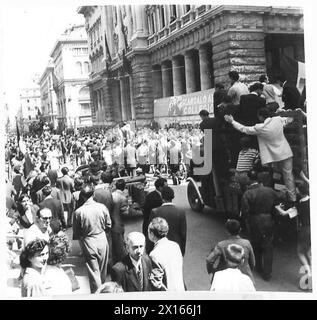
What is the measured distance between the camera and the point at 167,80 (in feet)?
19.4

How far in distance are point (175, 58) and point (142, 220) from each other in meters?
2.16

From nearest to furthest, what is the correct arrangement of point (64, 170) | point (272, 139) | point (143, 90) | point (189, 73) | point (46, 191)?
point (272, 139)
point (46, 191)
point (64, 170)
point (189, 73)
point (143, 90)

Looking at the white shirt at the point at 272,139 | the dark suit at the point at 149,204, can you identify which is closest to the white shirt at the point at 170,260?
the dark suit at the point at 149,204

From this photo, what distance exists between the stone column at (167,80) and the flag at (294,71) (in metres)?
1.43

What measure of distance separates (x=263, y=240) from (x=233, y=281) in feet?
1.85

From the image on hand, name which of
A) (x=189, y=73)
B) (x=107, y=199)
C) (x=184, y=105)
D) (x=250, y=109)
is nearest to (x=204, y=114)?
(x=184, y=105)

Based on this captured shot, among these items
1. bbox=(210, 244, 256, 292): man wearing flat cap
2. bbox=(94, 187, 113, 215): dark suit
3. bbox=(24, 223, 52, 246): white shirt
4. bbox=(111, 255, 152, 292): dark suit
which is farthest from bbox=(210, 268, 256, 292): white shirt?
bbox=(24, 223, 52, 246): white shirt

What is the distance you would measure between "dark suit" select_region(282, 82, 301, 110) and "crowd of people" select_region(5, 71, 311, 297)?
2 cm

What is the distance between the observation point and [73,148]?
5734mm

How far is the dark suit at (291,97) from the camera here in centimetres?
527

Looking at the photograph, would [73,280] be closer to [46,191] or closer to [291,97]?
[46,191]
